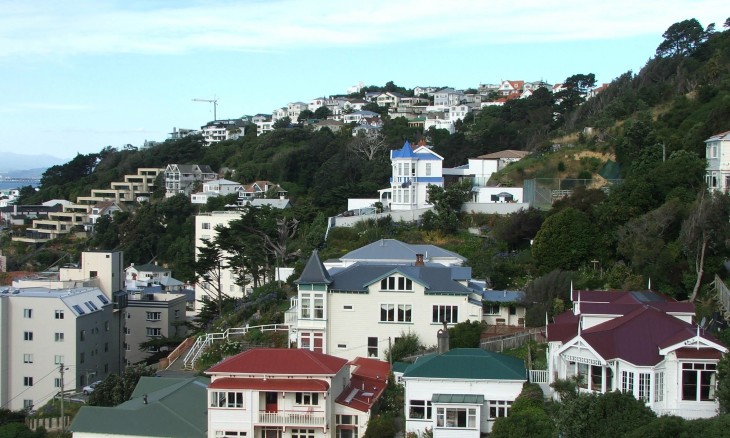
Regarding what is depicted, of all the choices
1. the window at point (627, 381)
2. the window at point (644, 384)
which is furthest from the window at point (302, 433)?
the window at point (644, 384)

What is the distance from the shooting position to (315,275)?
31266 millimetres

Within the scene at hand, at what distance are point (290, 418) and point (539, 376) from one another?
6.91m

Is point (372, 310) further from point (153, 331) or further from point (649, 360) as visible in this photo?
point (153, 331)

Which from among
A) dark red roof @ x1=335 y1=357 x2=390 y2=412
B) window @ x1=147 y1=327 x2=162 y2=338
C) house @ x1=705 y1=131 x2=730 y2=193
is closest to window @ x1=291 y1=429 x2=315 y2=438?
dark red roof @ x1=335 y1=357 x2=390 y2=412

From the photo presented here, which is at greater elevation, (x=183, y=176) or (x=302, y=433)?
(x=183, y=176)

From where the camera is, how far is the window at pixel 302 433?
25.0m

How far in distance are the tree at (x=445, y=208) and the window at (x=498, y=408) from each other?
21578 millimetres

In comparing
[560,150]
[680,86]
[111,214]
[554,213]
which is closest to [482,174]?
[560,150]

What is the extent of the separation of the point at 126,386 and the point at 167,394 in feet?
17.5

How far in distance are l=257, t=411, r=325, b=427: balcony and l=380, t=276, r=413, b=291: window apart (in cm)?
739

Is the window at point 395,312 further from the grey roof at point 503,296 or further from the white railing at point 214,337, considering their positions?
the white railing at point 214,337

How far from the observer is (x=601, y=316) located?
24766mm

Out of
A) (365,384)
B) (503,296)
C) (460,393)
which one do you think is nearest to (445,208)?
(503,296)

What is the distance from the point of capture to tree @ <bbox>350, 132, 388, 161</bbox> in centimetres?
8062
